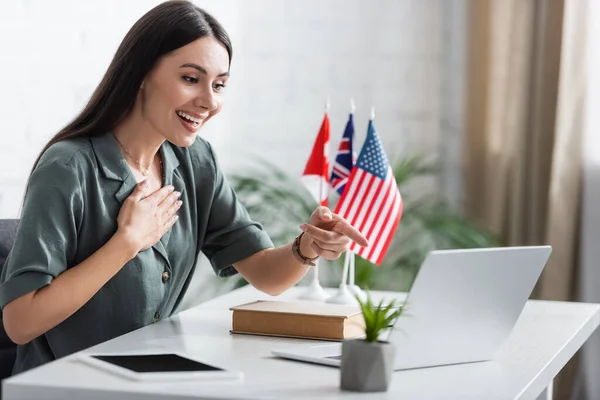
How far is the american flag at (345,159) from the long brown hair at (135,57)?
67cm

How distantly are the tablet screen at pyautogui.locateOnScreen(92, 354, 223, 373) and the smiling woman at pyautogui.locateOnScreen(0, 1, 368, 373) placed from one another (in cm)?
28

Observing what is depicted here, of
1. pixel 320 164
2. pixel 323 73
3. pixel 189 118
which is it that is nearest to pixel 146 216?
pixel 189 118

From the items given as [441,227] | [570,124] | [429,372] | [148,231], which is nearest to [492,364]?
[429,372]

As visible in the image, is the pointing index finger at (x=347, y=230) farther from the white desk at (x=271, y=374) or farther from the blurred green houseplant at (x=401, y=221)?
the blurred green houseplant at (x=401, y=221)

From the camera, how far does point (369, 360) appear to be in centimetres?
130

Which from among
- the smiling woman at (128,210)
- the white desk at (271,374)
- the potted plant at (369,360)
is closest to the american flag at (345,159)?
the smiling woman at (128,210)

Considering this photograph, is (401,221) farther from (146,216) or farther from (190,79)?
(146,216)

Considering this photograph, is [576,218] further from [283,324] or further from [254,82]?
[283,324]

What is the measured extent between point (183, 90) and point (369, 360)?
816mm

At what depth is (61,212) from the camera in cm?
175

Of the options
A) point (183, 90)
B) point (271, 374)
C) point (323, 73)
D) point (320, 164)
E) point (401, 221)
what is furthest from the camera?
point (323, 73)

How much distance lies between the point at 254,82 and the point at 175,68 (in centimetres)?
180

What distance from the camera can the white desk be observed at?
1.28m

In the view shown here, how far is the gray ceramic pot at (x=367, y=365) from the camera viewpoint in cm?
130
